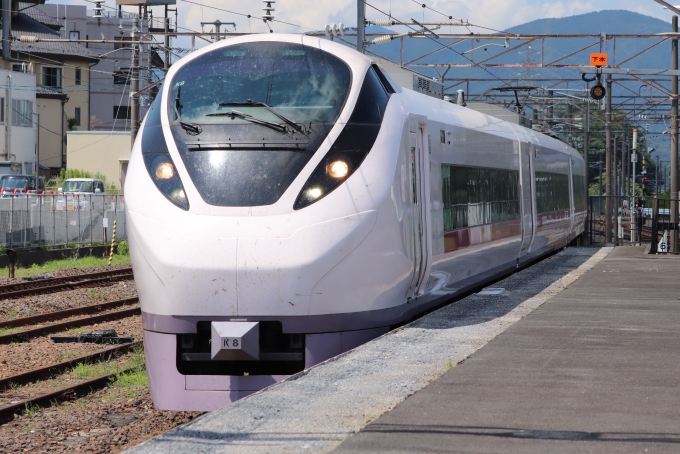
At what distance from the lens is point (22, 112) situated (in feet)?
169

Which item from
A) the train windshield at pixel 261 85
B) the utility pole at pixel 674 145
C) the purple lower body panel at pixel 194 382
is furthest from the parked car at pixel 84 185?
the purple lower body panel at pixel 194 382

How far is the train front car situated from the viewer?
24.6ft

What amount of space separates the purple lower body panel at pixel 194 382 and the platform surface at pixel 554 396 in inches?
45.9

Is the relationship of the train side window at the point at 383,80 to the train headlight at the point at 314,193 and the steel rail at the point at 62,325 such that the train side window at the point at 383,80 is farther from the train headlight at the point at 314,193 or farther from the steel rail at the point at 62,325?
the steel rail at the point at 62,325

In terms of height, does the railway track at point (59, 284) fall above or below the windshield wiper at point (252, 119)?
below

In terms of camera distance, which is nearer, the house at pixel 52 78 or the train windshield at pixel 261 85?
the train windshield at pixel 261 85

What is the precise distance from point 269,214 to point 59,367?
196 inches

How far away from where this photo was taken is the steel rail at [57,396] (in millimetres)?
9070

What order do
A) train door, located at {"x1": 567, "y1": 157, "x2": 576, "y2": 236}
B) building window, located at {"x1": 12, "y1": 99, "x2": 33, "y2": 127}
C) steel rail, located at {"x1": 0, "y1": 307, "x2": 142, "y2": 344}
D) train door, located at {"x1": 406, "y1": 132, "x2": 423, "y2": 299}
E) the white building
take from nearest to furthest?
train door, located at {"x1": 406, "y1": 132, "x2": 423, "y2": 299} → steel rail, located at {"x1": 0, "y1": 307, "x2": 142, "y2": 344} → train door, located at {"x1": 567, "y1": 157, "x2": 576, "y2": 236} → the white building → building window, located at {"x1": 12, "y1": 99, "x2": 33, "y2": 127}

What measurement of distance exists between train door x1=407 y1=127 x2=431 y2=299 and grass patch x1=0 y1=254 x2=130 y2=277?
55.1 feet

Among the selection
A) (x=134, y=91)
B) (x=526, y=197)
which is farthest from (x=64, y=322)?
(x=134, y=91)

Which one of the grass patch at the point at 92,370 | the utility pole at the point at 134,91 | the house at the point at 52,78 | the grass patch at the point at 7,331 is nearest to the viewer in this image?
the grass patch at the point at 92,370

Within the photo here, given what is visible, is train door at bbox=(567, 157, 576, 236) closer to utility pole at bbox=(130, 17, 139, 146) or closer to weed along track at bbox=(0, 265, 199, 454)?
utility pole at bbox=(130, 17, 139, 146)

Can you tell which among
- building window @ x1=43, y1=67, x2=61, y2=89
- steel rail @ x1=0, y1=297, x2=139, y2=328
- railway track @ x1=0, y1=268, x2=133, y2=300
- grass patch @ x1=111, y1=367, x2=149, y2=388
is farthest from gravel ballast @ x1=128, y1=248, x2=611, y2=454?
building window @ x1=43, y1=67, x2=61, y2=89
